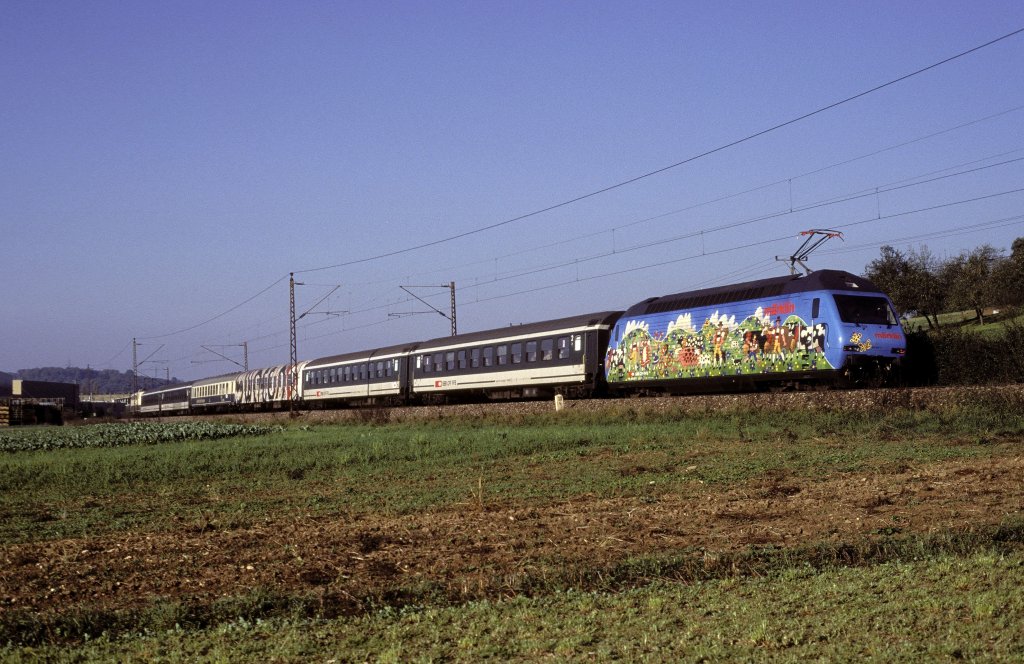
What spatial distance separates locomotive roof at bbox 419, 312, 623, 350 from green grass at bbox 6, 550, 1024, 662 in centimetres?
3132

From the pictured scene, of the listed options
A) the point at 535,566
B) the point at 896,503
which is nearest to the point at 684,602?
the point at 535,566

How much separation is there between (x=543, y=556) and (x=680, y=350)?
2495cm

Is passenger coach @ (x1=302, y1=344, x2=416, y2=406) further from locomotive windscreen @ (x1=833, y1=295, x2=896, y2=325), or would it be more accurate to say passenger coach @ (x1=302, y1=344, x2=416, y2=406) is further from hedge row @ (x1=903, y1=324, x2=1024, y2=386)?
locomotive windscreen @ (x1=833, y1=295, x2=896, y2=325)

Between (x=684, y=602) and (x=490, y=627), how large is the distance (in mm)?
1877

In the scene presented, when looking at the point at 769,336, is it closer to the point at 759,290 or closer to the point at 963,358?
the point at 759,290

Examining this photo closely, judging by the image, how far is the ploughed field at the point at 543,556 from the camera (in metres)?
8.10

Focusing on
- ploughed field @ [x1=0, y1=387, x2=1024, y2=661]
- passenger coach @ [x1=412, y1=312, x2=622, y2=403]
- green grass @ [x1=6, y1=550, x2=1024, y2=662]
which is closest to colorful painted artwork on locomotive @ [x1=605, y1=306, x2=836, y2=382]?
passenger coach @ [x1=412, y1=312, x2=622, y2=403]

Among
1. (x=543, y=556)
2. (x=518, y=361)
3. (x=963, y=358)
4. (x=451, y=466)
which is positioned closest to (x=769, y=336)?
A: (x=963, y=358)

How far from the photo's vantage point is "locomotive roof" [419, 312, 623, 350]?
40969mm

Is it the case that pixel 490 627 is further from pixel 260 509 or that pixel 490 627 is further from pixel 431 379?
pixel 431 379

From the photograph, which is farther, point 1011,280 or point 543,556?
point 1011,280

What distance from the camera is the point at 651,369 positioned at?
36875mm

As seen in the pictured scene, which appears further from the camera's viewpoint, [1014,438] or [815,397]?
[815,397]

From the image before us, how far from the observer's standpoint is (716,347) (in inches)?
1328
